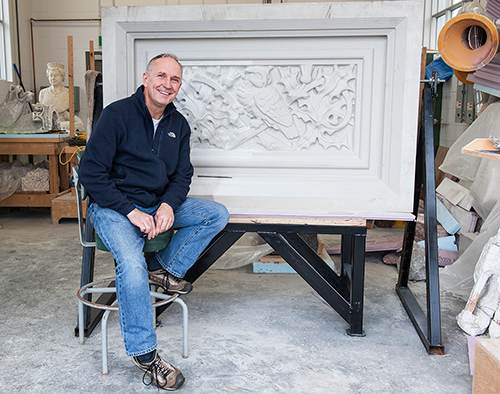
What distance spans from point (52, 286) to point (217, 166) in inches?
60.6

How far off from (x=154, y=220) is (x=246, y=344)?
0.79 meters

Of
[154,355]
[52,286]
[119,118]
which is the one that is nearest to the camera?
[154,355]

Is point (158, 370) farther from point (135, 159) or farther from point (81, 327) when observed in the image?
point (135, 159)

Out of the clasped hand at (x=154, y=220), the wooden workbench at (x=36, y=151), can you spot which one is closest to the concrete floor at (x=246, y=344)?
the clasped hand at (x=154, y=220)

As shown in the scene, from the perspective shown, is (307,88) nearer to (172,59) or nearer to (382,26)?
(382,26)

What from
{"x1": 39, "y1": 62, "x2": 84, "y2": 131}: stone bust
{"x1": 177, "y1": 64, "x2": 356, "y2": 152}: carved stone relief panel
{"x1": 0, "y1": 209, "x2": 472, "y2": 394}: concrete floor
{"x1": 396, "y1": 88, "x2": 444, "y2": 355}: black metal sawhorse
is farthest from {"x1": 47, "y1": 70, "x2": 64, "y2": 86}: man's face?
{"x1": 396, "y1": 88, "x2": 444, "y2": 355}: black metal sawhorse

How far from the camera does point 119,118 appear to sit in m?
2.14

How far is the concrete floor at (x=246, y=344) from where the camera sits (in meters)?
2.01

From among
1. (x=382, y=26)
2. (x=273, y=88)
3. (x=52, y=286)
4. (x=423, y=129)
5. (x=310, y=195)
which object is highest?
(x=382, y=26)

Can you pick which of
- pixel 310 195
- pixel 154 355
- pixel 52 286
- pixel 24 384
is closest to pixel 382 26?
pixel 310 195

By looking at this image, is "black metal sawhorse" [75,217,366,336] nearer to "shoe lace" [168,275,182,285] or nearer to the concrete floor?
the concrete floor

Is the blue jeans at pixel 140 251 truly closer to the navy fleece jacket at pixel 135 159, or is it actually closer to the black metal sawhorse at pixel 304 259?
the navy fleece jacket at pixel 135 159

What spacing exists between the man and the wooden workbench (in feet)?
11.5

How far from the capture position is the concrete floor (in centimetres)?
201
